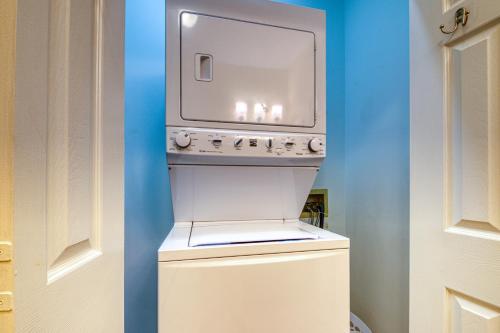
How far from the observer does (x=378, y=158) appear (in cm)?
158

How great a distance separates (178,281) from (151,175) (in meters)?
0.89

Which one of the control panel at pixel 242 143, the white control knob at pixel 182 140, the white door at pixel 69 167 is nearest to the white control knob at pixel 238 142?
the control panel at pixel 242 143

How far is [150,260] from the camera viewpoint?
1.50 meters

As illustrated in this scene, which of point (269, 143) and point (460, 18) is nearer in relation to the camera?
point (460, 18)

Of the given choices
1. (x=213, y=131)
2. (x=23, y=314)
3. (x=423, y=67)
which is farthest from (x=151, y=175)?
(x=423, y=67)

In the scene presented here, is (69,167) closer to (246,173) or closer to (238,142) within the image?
(238,142)

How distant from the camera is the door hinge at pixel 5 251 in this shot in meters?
0.33

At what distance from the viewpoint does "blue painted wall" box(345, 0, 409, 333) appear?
137 cm

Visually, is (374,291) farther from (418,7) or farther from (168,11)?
(168,11)

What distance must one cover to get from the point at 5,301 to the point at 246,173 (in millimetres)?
1001

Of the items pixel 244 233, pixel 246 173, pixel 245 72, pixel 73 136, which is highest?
pixel 245 72

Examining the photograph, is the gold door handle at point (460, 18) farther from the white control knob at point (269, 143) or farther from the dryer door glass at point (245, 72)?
the white control knob at point (269, 143)

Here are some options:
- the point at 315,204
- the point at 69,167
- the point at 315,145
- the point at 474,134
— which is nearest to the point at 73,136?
the point at 69,167

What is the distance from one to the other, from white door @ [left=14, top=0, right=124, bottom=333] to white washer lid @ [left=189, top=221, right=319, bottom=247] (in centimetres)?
37
